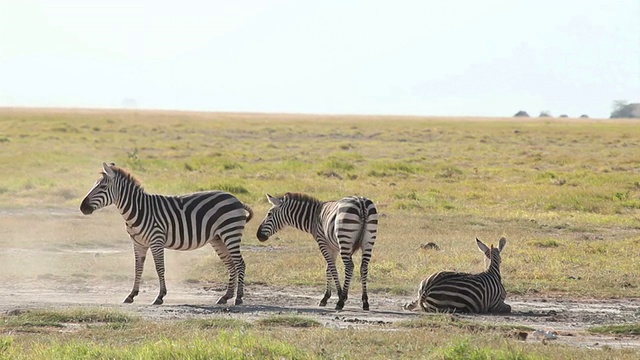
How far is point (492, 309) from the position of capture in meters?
12.1

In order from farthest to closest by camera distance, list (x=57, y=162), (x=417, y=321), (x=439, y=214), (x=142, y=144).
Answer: (x=142, y=144)
(x=57, y=162)
(x=439, y=214)
(x=417, y=321)

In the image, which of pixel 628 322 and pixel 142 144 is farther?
pixel 142 144

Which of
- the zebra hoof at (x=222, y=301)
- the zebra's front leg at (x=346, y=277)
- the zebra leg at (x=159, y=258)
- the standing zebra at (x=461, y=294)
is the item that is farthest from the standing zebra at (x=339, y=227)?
the zebra leg at (x=159, y=258)

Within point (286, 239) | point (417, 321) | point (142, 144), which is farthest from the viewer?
point (142, 144)

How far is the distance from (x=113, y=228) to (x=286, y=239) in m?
3.56

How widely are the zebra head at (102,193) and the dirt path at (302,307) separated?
1152mm

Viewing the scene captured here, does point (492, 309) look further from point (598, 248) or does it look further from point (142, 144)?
point (142, 144)

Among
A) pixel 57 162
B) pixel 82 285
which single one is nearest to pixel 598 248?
pixel 82 285

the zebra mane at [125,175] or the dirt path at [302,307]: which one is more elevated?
the zebra mane at [125,175]

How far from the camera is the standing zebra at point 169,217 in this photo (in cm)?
1334

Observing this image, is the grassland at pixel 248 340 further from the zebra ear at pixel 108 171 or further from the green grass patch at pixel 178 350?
the zebra ear at pixel 108 171

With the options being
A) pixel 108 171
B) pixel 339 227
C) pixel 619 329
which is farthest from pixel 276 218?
pixel 619 329

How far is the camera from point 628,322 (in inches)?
448

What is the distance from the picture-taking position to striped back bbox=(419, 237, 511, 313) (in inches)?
472
